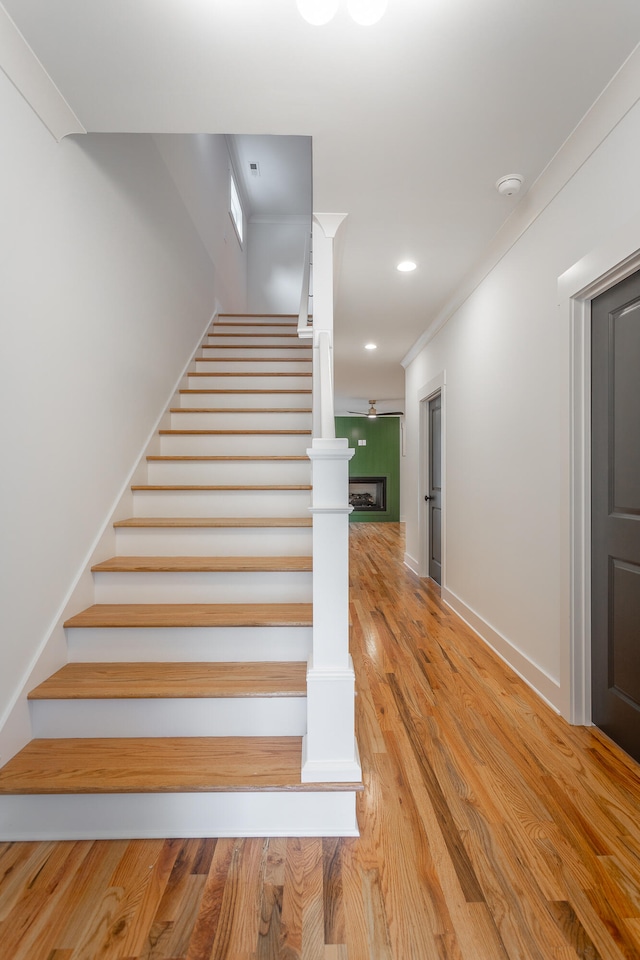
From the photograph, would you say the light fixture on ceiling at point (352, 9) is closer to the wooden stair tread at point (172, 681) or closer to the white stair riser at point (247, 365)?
the wooden stair tread at point (172, 681)

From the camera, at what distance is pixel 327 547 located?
1.47 m

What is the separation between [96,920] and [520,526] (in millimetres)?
2244

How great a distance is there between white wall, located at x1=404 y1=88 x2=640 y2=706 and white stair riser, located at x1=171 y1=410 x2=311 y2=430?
118 centimetres

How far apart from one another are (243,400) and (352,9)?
2358 mm

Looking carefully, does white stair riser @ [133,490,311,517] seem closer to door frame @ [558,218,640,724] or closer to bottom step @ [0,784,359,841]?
door frame @ [558,218,640,724]

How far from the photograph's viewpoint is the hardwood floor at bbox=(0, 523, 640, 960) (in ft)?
3.65

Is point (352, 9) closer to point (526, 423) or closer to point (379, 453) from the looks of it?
point (526, 423)

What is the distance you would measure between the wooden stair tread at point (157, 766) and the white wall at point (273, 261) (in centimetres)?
621

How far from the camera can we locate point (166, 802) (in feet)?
4.67

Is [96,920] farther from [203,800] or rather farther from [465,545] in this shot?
[465,545]

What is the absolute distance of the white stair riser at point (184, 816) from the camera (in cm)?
142

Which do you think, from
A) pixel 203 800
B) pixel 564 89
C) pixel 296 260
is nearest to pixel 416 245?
pixel 564 89

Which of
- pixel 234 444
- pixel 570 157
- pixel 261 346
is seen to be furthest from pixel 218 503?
pixel 570 157

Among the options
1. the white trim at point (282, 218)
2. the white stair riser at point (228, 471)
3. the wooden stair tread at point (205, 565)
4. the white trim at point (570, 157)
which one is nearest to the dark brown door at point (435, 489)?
the white trim at point (570, 157)
